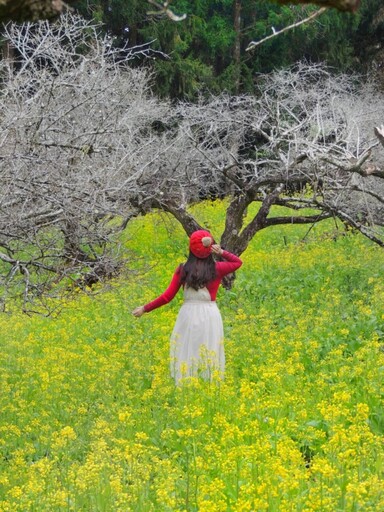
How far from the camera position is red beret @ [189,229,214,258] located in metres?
7.51

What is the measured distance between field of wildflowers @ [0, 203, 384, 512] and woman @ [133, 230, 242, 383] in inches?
12.2

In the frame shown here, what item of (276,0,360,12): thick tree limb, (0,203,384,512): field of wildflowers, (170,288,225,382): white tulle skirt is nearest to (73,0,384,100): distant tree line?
(0,203,384,512): field of wildflowers

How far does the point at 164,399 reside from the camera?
723 cm

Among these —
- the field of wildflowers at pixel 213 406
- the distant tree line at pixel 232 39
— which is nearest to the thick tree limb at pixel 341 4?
the field of wildflowers at pixel 213 406

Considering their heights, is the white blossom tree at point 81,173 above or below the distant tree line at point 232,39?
above

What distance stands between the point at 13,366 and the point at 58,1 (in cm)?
805

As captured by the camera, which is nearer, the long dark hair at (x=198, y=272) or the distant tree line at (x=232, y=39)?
the long dark hair at (x=198, y=272)

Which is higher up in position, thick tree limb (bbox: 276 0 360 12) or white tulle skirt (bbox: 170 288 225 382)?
thick tree limb (bbox: 276 0 360 12)

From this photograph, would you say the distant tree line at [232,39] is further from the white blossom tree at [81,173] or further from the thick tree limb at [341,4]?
the thick tree limb at [341,4]

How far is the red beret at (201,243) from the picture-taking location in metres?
7.51

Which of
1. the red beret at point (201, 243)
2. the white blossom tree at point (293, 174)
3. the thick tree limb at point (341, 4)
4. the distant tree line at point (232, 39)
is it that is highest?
the thick tree limb at point (341, 4)

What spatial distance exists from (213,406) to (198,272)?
1558mm

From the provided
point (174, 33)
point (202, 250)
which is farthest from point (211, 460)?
point (174, 33)

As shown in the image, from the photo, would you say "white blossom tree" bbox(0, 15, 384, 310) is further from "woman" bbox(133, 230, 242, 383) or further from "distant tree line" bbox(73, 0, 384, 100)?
"distant tree line" bbox(73, 0, 384, 100)
